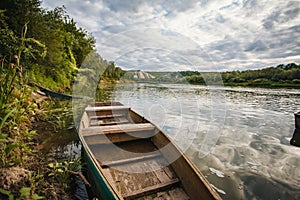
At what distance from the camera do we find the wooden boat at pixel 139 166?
204 cm

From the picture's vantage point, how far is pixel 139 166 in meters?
2.82

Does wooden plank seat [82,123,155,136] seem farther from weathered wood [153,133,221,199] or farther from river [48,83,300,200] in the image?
river [48,83,300,200]

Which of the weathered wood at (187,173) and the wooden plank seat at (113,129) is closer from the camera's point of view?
the weathered wood at (187,173)

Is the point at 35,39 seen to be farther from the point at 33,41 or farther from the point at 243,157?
the point at 243,157

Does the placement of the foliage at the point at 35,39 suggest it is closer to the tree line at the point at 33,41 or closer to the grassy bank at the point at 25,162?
the tree line at the point at 33,41

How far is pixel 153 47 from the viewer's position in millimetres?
5305

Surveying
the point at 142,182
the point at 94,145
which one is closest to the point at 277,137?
the point at 142,182

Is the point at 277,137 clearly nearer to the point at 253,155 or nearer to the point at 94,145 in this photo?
the point at 253,155

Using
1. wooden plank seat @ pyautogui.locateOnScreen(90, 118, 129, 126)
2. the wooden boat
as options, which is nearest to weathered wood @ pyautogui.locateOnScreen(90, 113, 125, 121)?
wooden plank seat @ pyautogui.locateOnScreen(90, 118, 129, 126)

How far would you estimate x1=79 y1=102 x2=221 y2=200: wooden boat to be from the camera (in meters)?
2.04

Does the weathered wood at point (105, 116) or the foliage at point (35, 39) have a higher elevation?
the foliage at point (35, 39)

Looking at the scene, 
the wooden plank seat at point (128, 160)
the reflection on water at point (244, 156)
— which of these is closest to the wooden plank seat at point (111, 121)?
the reflection on water at point (244, 156)

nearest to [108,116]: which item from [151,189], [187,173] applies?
[151,189]

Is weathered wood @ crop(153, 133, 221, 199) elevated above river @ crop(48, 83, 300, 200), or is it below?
above
